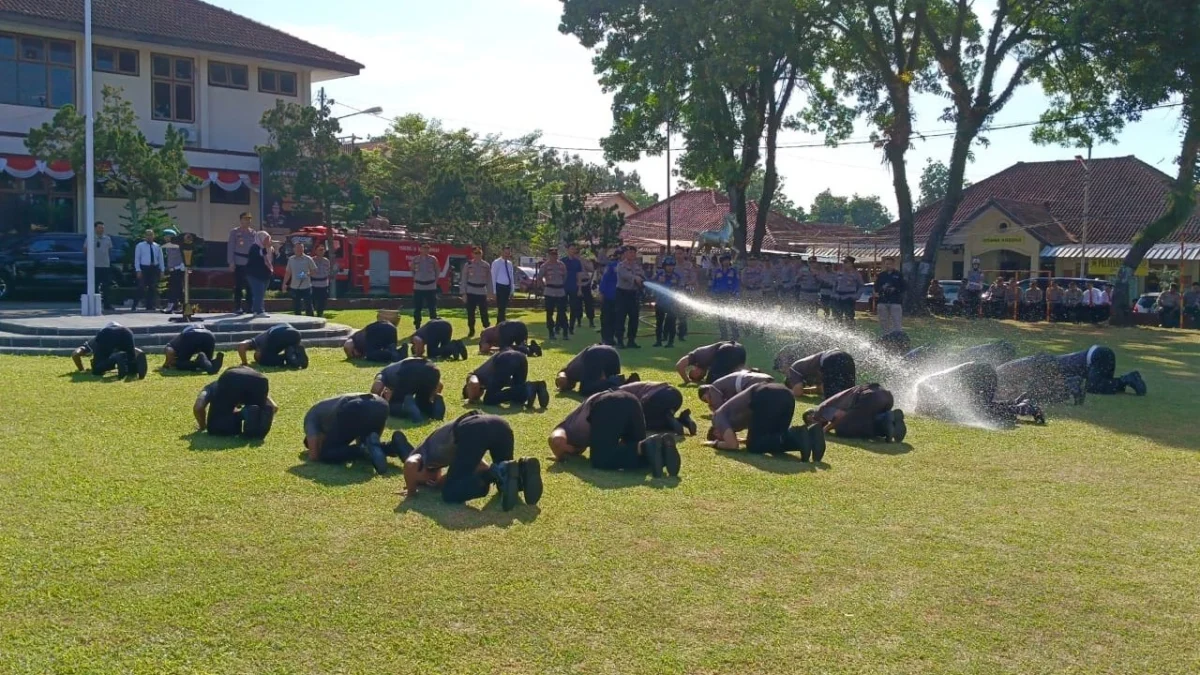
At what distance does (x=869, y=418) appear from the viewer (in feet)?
38.8

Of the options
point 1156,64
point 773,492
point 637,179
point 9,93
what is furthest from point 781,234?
point 773,492

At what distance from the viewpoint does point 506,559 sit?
706 centimetres

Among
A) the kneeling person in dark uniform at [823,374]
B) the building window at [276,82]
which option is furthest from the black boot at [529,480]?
the building window at [276,82]

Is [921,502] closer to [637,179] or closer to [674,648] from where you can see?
[674,648]

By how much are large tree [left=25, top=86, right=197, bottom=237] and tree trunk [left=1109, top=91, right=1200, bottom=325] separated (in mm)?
27922

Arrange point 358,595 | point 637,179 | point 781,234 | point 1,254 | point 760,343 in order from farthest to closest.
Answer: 1. point 637,179
2. point 781,234
3. point 1,254
4. point 760,343
5. point 358,595

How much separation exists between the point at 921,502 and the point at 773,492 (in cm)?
116

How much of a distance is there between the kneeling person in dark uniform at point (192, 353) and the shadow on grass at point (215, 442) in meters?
4.94

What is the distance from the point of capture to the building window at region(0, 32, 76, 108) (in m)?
34.5

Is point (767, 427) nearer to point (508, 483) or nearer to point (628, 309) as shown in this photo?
point (508, 483)

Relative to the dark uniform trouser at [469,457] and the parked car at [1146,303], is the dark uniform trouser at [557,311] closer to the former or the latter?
the dark uniform trouser at [469,457]

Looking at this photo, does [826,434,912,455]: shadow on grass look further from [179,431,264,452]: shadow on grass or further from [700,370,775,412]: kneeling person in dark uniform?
[179,431,264,452]: shadow on grass

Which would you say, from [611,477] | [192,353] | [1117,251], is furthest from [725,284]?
[1117,251]

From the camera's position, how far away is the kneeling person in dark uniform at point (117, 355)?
14.9 meters
